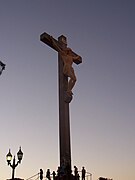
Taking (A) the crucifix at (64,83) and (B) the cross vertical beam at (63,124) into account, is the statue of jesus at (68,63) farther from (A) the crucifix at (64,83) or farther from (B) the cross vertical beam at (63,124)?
(B) the cross vertical beam at (63,124)

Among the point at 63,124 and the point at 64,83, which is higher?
the point at 64,83

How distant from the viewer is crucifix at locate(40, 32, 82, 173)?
41.6ft

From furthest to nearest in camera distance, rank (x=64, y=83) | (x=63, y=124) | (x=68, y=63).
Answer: (x=68, y=63) → (x=64, y=83) → (x=63, y=124)

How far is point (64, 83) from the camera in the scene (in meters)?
14.0

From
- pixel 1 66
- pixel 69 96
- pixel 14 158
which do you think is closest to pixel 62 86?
pixel 69 96

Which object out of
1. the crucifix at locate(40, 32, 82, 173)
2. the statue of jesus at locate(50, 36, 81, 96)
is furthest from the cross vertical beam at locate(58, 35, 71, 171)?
the statue of jesus at locate(50, 36, 81, 96)

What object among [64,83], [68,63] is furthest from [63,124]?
[68,63]

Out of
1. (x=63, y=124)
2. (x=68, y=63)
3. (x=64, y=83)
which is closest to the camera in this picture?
(x=63, y=124)

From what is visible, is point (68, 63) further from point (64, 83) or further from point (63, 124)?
point (63, 124)

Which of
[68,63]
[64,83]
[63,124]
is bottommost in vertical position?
[63,124]

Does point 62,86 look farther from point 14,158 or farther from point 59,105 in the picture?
point 14,158

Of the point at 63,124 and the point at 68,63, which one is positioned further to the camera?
the point at 68,63

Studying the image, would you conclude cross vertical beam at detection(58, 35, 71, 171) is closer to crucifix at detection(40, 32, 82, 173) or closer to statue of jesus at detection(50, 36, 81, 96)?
A: crucifix at detection(40, 32, 82, 173)

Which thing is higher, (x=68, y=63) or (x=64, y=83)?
(x=68, y=63)
